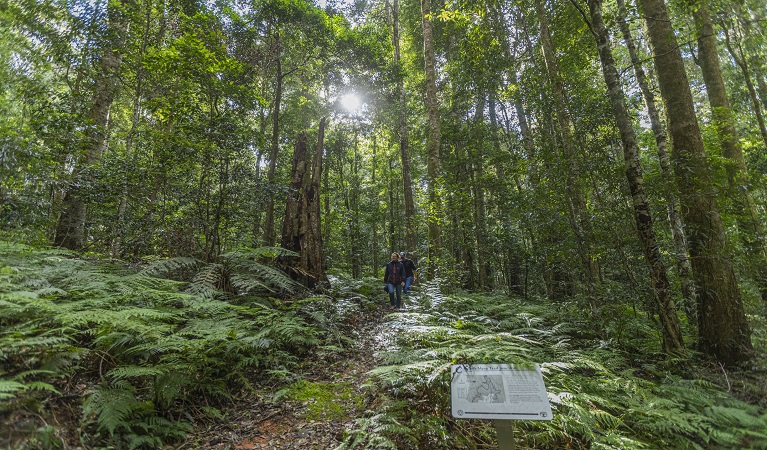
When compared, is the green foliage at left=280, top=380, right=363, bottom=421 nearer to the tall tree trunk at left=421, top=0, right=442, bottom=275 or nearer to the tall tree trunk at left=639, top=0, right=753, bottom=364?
the tall tree trunk at left=639, top=0, right=753, bottom=364

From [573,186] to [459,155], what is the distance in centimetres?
790

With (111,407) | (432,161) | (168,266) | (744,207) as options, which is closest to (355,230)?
(432,161)

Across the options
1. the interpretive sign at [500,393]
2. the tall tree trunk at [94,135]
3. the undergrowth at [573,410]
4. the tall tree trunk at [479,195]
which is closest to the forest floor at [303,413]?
the undergrowth at [573,410]

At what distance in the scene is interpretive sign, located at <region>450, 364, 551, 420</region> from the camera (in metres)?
2.51

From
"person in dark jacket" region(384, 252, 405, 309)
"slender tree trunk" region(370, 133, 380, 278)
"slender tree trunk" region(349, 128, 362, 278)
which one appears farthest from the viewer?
"slender tree trunk" region(370, 133, 380, 278)

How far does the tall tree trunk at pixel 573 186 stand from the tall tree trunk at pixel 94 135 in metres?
9.78

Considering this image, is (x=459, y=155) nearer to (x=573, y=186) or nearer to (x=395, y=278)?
(x=395, y=278)

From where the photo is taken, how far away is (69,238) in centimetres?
816

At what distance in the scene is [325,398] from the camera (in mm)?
4219

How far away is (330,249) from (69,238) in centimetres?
1162

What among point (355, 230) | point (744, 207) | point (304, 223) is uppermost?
point (355, 230)

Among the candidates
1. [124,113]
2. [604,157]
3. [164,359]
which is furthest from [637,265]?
[124,113]

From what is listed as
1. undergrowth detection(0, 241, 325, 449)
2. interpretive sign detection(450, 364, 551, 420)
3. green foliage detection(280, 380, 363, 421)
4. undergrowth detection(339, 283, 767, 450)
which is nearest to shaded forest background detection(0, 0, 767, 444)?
undergrowth detection(0, 241, 325, 449)

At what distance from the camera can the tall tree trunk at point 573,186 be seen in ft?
21.6
